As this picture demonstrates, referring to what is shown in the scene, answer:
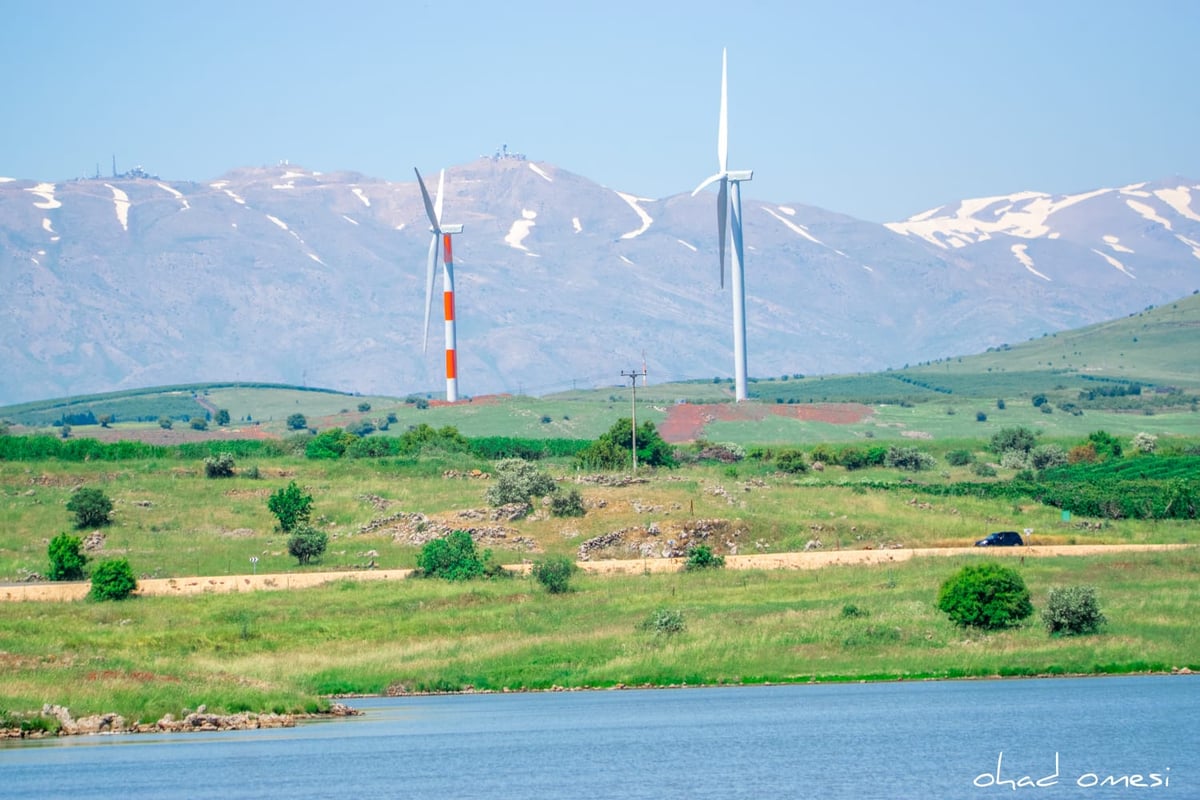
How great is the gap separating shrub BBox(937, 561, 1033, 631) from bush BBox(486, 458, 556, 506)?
1535 inches

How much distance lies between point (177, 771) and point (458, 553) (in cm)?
3768

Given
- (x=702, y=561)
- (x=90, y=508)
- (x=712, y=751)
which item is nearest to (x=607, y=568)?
(x=702, y=561)

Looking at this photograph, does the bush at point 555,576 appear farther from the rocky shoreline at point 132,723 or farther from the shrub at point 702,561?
the rocky shoreline at point 132,723

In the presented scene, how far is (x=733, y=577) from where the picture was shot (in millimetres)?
76688

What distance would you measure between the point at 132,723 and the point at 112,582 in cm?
2491

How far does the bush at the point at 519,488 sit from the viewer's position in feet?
320

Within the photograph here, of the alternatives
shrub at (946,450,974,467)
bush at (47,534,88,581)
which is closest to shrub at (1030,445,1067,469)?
shrub at (946,450,974,467)

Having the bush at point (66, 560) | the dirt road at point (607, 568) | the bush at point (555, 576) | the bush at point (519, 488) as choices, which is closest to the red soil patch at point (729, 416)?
the bush at point (519, 488)

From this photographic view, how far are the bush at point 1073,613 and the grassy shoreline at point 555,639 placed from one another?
25.4 inches

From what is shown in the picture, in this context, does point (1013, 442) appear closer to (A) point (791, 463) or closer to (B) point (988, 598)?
(A) point (791, 463)

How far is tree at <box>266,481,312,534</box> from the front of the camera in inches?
3780

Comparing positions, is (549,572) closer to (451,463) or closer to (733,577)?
(733,577)

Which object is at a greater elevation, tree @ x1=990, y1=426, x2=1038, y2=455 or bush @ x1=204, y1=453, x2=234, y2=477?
bush @ x1=204, y1=453, x2=234, y2=477

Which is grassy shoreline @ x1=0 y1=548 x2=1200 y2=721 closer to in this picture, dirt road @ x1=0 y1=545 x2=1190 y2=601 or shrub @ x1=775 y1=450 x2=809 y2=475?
dirt road @ x1=0 y1=545 x2=1190 y2=601
